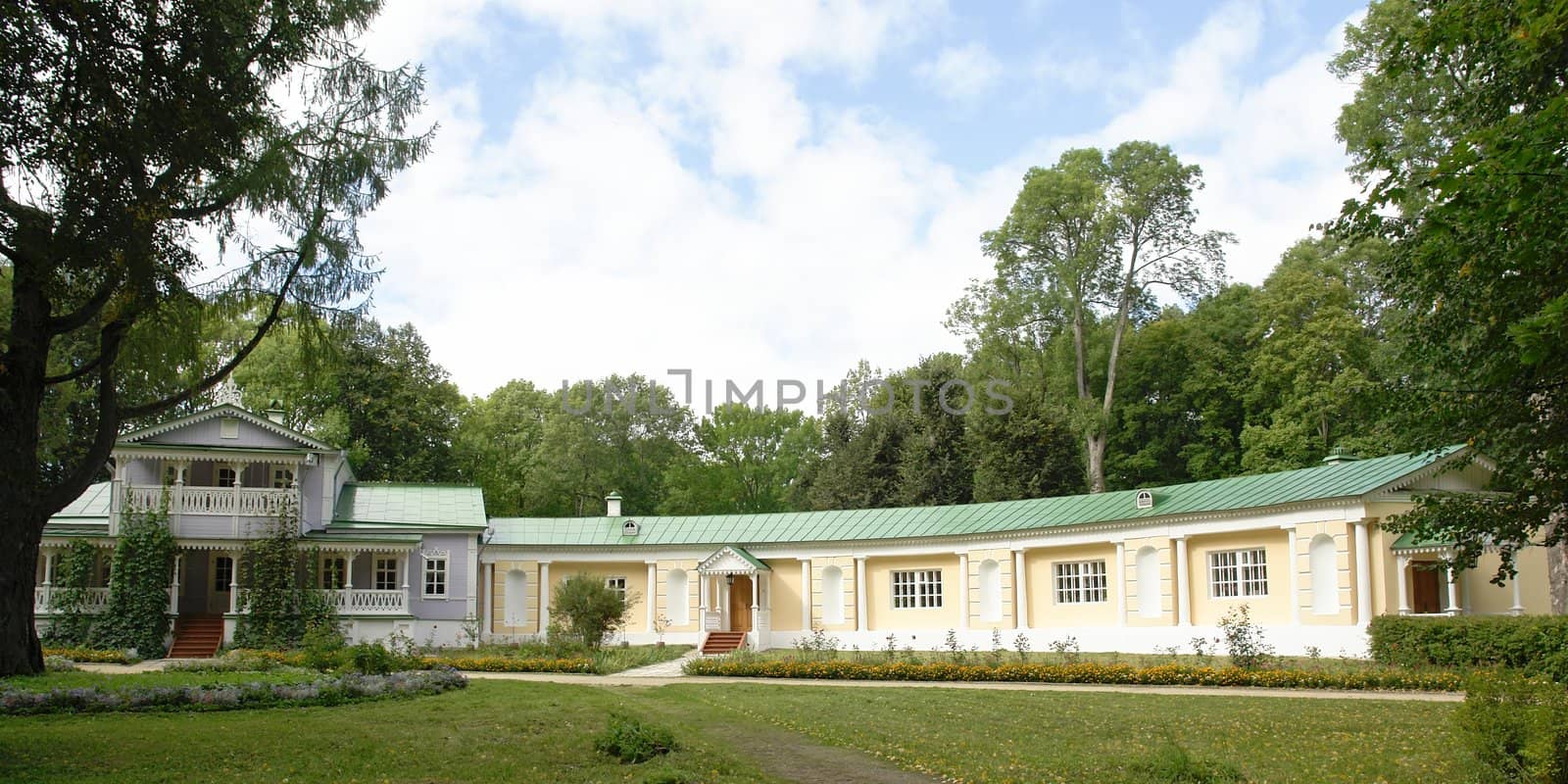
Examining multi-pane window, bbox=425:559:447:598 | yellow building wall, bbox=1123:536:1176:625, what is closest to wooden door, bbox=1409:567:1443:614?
yellow building wall, bbox=1123:536:1176:625

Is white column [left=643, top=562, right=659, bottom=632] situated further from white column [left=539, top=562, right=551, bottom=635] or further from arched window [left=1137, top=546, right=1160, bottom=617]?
arched window [left=1137, top=546, right=1160, bottom=617]

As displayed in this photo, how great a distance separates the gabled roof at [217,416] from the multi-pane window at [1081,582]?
19.0 m

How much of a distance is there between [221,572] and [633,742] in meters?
23.5

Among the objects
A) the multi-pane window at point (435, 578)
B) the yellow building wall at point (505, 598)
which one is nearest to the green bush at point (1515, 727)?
the multi-pane window at point (435, 578)

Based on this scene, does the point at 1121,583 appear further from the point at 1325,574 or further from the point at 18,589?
the point at 18,589

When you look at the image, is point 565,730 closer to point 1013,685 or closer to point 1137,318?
point 1013,685

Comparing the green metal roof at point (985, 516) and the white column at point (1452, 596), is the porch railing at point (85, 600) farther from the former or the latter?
the white column at point (1452, 596)

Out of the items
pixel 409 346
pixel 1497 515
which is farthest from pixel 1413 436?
pixel 409 346

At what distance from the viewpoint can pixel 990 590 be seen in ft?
100

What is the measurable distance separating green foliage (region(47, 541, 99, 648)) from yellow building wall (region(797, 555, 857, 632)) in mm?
17788

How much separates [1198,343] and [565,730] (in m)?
34.3

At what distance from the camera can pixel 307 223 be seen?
17.1 meters

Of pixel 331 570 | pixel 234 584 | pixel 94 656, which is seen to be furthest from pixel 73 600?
pixel 331 570

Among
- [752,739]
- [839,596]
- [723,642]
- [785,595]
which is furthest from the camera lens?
[785,595]
